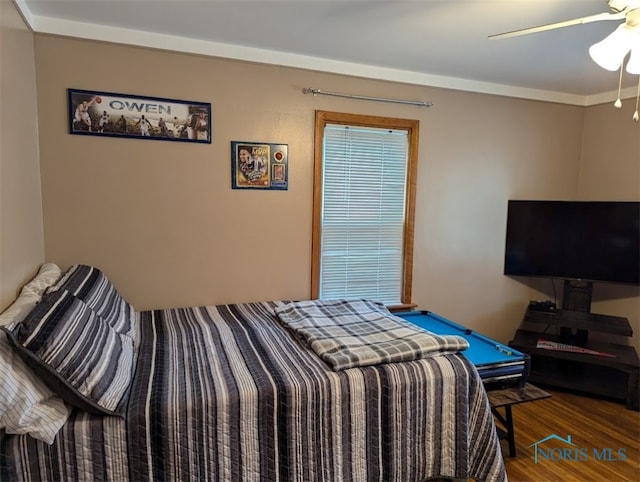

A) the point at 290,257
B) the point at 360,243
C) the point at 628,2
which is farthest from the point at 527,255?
the point at 628,2

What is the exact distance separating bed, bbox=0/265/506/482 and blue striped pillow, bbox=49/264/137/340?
0.03 feet

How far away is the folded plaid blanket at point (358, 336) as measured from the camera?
183 centimetres

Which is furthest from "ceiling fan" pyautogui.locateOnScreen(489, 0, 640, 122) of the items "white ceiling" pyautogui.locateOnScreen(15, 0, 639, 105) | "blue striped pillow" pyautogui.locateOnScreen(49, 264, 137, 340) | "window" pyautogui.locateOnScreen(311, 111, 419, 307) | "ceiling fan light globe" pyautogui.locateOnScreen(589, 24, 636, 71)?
"blue striped pillow" pyautogui.locateOnScreen(49, 264, 137, 340)

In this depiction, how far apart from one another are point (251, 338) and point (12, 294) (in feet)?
3.62

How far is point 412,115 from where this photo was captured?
3094 millimetres

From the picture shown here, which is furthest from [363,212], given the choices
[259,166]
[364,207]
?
[259,166]

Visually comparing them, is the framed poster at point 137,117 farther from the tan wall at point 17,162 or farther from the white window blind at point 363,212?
the white window blind at point 363,212

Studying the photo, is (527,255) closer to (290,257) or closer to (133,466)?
(290,257)

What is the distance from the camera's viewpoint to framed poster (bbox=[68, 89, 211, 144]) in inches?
91.9

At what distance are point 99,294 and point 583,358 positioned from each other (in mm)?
3333

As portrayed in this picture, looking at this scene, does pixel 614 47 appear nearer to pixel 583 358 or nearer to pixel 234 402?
pixel 234 402

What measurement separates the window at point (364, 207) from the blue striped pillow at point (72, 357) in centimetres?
164

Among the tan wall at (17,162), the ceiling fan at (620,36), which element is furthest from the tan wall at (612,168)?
the tan wall at (17,162)

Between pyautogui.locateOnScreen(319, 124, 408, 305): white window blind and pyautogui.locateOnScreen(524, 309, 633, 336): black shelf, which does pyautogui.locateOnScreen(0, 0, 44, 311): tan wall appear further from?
pyautogui.locateOnScreen(524, 309, 633, 336): black shelf
